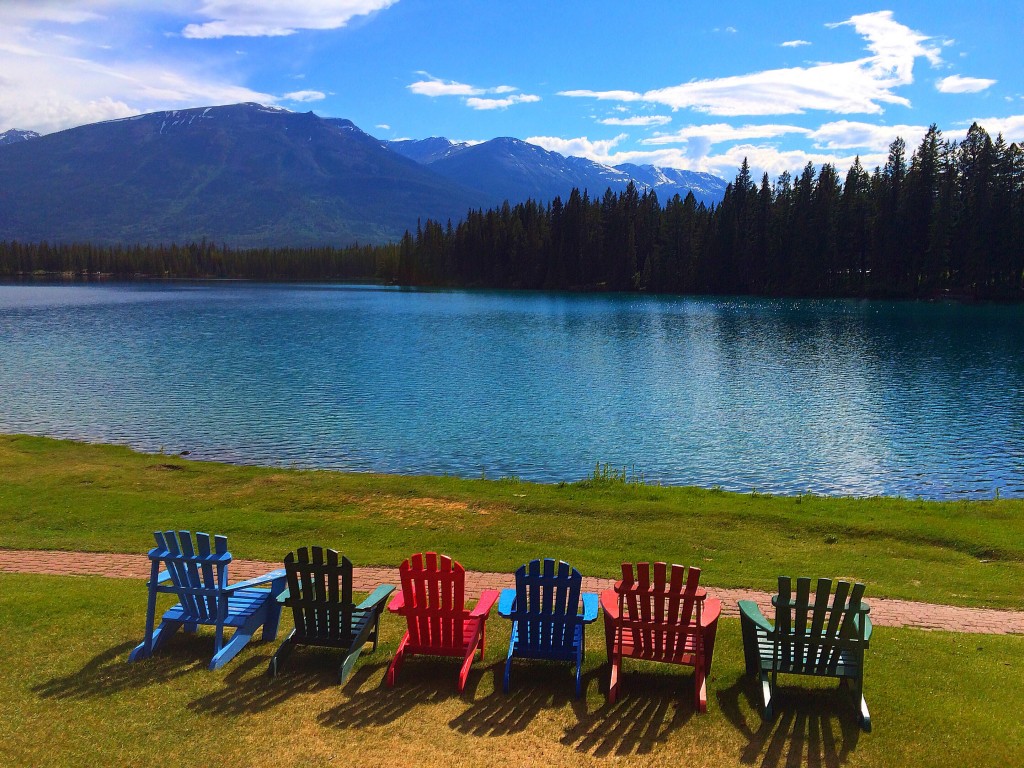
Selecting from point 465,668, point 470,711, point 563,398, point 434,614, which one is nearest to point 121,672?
point 434,614

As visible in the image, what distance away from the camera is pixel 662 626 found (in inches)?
285

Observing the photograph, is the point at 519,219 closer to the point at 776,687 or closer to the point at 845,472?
the point at 845,472

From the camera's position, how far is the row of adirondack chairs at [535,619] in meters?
6.96

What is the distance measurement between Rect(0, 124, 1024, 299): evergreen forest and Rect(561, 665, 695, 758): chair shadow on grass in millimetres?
105954

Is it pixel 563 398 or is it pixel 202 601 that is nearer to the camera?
pixel 202 601

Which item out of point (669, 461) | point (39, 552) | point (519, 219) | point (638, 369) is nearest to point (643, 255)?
point (519, 219)

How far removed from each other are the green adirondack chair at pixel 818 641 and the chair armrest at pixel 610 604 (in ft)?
4.86

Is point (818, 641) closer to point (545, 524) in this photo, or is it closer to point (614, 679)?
point (614, 679)

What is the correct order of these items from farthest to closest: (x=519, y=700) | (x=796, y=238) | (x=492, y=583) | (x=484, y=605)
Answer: (x=796, y=238), (x=492, y=583), (x=484, y=605), (x=519, y=700)

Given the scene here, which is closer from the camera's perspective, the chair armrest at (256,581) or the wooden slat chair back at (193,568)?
the wooden slat chair back at (193,568)

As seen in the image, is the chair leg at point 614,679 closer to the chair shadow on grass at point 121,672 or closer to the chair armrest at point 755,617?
the chair armrest at point 755,617

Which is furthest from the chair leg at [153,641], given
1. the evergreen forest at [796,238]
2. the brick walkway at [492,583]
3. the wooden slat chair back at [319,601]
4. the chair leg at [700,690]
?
the evergreen forest at [796,238]

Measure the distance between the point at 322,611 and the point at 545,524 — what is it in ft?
23.8

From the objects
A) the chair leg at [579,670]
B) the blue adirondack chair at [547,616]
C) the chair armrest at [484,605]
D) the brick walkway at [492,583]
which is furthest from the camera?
the brick walkway at [492,583]
